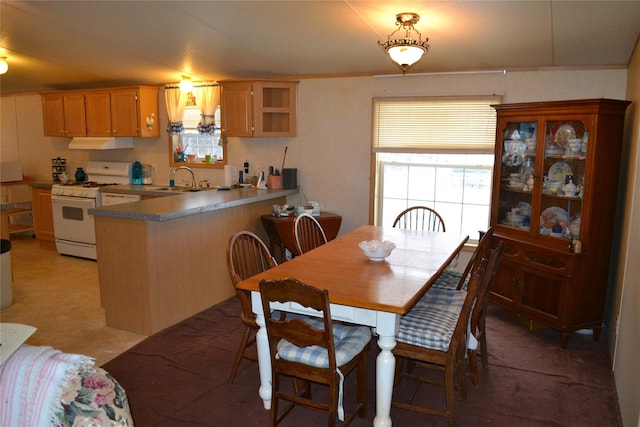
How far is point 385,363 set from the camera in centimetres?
219

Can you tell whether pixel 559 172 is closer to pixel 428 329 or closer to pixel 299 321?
pixel 428 329

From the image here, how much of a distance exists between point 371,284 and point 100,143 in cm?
481

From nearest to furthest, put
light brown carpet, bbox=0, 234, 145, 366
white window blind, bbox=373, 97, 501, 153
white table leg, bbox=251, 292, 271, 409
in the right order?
white table leg, bbox=251, 292, 271, 409, light brown carpet, bbox=0, 234, 145, 366, white window blind, bbox=373, 97, 501, 153

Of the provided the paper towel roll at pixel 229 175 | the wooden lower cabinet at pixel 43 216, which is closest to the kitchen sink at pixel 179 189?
the paper towel roll at pixel 229 175

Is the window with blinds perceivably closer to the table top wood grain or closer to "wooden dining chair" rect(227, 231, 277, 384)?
the table top wood grain

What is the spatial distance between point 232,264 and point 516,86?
3.00 m

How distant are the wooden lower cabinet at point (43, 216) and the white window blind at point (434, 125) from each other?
4236mm

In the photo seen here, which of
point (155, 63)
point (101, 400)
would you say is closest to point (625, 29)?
point (101, 400)

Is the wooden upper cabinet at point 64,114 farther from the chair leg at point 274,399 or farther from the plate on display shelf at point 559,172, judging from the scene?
the plate on display shelf at point 559,172

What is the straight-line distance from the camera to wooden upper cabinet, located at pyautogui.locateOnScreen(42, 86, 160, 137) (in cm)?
571

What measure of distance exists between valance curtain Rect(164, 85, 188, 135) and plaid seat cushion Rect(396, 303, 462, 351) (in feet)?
13.2

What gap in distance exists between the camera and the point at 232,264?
2662 mm

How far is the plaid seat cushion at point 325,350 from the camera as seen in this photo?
2188 mm

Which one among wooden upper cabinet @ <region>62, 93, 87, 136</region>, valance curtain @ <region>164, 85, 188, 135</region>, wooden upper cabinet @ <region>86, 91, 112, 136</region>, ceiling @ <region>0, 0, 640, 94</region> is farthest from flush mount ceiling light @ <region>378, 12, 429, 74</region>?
wooden upper cabinet @ <region>62, 93, 87, 136</region>
